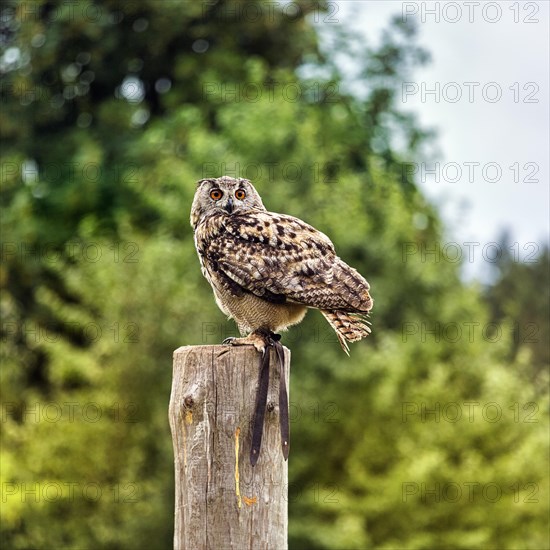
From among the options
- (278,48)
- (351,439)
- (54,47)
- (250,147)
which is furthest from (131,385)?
(278,48)

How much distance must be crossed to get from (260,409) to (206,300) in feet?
52.8

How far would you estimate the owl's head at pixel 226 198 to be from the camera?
25.1ft

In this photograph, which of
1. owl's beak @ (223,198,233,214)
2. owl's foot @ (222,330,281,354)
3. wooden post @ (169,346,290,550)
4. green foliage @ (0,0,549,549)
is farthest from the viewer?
green foliage @ (0,0,549,549)

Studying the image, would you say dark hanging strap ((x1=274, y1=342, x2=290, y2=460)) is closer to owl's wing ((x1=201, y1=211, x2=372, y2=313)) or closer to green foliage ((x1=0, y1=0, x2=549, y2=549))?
owl's wing ((x1=201, y1=211, x2=372, y2=313))

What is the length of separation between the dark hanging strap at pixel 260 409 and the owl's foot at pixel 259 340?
0.11 metres

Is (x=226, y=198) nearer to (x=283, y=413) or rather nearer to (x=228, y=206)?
(x=228, y=206)

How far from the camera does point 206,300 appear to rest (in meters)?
21.7

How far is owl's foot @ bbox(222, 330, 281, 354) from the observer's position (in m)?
6.01

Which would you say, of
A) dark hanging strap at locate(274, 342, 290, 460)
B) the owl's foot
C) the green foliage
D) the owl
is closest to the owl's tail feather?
the owl

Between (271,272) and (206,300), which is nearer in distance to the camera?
(271,272)

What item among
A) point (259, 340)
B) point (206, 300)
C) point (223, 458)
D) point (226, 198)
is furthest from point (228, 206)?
point (206, 300)

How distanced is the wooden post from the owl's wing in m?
1.19

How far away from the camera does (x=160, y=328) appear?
71.7 feet

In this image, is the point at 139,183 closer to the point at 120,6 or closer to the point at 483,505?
the point at 120,6
